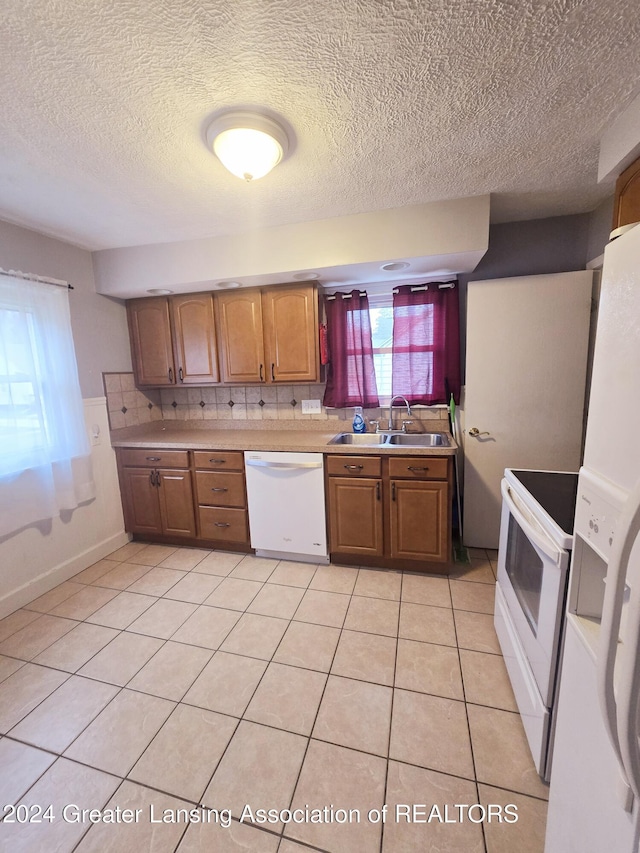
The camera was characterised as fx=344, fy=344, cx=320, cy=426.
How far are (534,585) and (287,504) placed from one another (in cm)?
157

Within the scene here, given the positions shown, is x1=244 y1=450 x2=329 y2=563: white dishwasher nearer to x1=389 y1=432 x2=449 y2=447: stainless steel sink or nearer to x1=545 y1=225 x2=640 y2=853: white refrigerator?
x1=389 y1=432 x2=449 y2=447: stainless steel sink

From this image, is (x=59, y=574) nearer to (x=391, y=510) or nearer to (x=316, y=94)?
(x=391, y=510)

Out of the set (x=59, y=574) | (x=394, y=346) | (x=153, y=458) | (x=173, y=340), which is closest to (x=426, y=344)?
(x=394, y=346)

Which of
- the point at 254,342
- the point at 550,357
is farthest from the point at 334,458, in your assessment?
the point at 550,357

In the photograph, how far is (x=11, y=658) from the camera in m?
1.75

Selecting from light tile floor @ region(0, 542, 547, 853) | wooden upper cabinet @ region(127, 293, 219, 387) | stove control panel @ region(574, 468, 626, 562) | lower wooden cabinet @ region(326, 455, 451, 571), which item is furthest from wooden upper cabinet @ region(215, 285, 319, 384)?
stove control panel @ region(574, 468, 626, 562)

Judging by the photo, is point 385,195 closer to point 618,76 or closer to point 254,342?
point 618,76

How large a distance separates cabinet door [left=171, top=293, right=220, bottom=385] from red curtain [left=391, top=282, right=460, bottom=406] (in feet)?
4.79

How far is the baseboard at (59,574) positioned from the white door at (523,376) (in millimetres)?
2822

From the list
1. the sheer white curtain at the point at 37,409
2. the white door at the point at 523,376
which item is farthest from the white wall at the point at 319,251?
the sheer white curtain at the point at 37,409

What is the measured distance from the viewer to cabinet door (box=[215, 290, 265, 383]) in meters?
2.66

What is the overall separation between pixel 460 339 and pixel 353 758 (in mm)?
2532

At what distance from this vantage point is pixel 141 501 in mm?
2820

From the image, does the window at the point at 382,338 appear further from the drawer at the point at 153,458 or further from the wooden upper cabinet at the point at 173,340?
the drawer at the point at 153,458
